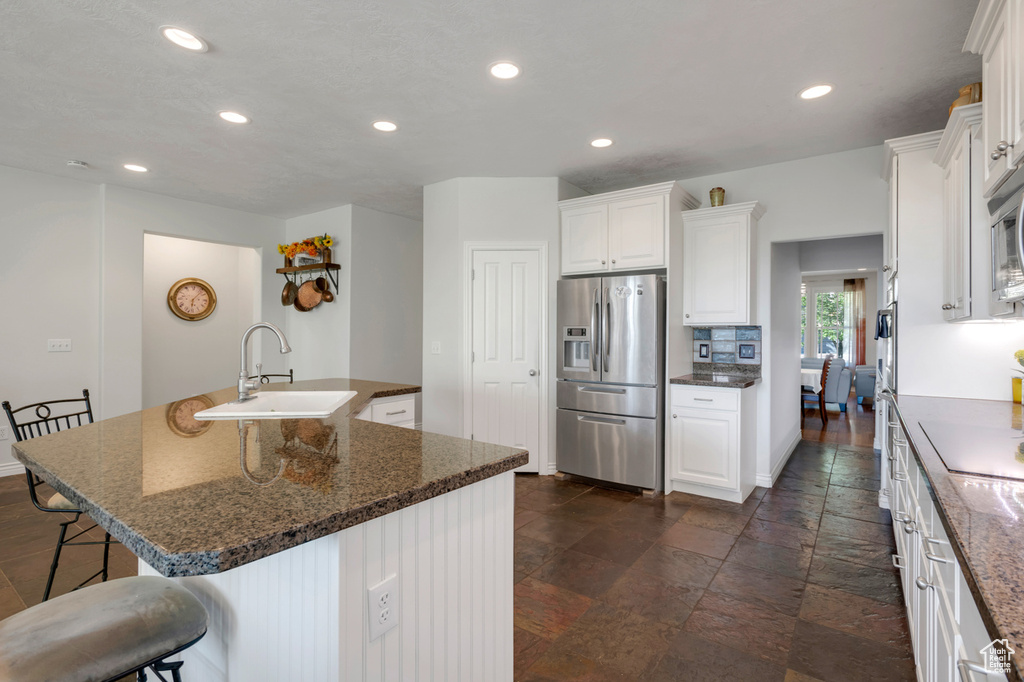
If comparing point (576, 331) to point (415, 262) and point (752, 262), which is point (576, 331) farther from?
point (415, 262)

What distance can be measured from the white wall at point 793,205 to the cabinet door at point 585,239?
942mm

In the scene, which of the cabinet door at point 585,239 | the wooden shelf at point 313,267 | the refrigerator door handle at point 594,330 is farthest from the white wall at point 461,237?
the wooden shelf at point 313,267

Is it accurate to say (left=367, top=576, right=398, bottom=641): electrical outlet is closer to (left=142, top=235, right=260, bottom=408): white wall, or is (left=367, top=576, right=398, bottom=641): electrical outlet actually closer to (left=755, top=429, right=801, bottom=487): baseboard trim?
(left=755, top=429, right=801, bottom=487): baseboard trim

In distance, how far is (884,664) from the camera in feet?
5.98

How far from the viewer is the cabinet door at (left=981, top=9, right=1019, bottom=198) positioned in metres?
1.60

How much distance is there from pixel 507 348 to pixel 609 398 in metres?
0.96

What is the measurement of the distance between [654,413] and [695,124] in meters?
1.98

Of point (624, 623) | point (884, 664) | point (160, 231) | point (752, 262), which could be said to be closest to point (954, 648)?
point (884, 664)

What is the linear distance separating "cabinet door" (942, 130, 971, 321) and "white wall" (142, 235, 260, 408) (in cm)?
582

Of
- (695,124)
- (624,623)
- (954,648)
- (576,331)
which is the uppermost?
(695,124)

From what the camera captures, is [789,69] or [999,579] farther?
[789,69]

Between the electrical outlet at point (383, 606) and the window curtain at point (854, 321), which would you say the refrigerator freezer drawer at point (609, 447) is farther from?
the window curtain at point (854, 321)

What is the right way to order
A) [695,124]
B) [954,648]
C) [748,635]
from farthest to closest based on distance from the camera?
[695,124], [748,635], [954,648]

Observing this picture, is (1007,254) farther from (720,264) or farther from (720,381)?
(720,264)
